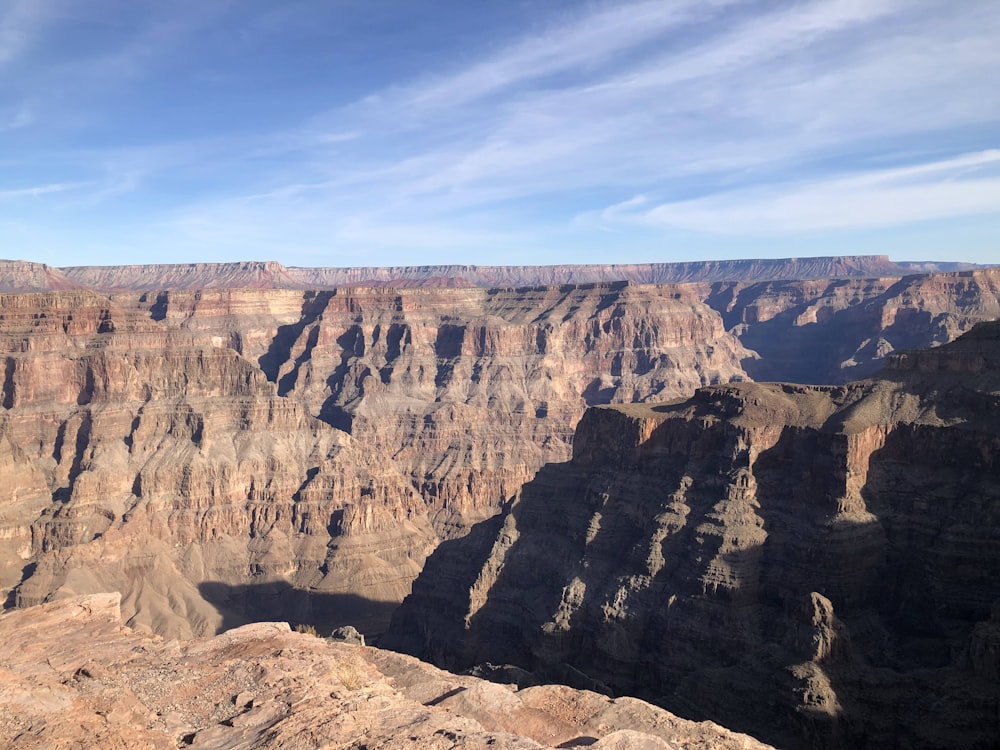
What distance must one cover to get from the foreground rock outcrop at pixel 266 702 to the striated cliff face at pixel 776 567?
17448mm

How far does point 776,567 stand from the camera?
192ft

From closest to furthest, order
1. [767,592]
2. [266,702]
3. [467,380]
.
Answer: [266,702], [767,592], [467,380]

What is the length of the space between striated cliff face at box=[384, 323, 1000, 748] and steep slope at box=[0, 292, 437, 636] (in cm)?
2819

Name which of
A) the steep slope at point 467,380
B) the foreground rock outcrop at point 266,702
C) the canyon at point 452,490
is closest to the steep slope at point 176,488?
the canyon at point 452,490

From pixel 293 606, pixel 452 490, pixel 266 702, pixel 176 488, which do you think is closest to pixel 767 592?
pixel 266 702

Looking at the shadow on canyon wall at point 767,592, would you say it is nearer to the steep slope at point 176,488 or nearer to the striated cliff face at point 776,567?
the striated cliff face at point 776,567

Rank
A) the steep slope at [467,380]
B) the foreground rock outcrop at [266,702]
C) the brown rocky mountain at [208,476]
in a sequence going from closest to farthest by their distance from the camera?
the foreground rock outcrop at [266,702] < the brown rocky mountain at [208,476] < the steep slope at [467,380]

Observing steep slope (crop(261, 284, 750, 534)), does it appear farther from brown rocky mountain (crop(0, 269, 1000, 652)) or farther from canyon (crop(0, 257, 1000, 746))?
brown rocky mountain (crop(0, 269, 1000, 652))

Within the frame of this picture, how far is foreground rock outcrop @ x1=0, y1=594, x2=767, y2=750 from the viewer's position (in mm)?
27500

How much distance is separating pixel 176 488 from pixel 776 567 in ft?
254

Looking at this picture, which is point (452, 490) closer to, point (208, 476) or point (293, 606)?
point (208, 476)

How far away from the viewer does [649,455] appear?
240ft

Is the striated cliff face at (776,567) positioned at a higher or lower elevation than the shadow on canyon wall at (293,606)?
higher

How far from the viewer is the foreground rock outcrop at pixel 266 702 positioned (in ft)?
90.2
